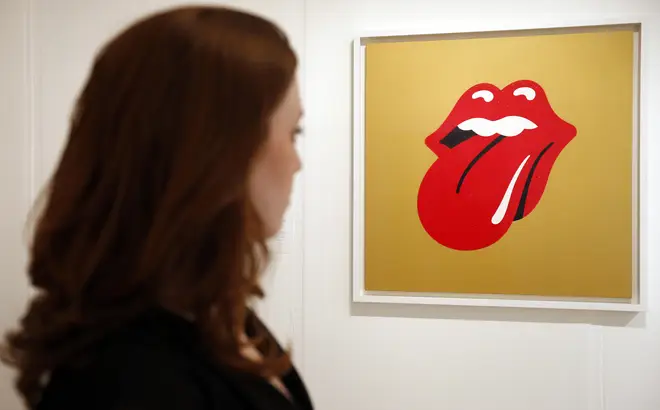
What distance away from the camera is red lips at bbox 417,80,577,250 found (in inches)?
54.8

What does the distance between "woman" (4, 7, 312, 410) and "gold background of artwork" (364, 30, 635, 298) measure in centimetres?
89

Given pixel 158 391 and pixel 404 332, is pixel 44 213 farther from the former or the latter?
pixel 404 332

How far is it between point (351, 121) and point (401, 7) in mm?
295

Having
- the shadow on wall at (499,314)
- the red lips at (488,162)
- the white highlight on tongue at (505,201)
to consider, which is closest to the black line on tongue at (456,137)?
the red lips at (488,162)

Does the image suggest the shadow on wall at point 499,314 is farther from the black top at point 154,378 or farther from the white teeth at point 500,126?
the black top at point 154,378

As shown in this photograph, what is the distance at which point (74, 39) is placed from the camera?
1.62 meters

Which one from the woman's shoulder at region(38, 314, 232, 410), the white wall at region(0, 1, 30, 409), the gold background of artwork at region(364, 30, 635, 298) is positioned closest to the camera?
the woman's shoulder at region(38, 314, 232, 410)

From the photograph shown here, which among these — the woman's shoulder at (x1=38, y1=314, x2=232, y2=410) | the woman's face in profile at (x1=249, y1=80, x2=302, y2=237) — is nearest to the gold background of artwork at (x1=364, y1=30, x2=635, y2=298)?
the woman's face in profile at (x1=249, y1=80, x2=302, y2=237)

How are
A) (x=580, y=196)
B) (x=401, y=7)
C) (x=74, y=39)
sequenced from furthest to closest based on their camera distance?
(x=74, y=39), (x=401, y=7), (x=580, y=196)

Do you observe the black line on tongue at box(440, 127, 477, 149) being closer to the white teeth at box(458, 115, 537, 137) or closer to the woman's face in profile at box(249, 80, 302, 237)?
the white teeth at box(458, 115, 537, 137)

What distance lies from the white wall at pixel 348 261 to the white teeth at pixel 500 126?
0.22m

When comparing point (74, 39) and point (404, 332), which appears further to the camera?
point (74, 39)

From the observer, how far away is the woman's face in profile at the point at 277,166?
60 cm

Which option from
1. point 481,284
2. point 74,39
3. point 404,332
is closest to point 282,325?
point 404,332
